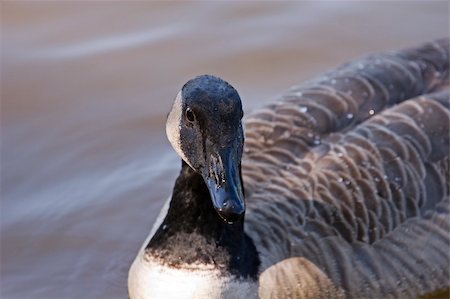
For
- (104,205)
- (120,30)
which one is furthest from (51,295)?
(120,30)

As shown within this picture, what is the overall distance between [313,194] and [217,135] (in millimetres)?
965

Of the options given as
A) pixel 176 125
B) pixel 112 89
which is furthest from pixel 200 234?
pixel 112 89

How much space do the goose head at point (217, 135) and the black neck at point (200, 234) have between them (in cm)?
31

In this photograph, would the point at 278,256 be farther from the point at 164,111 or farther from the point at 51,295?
the point at 164,111

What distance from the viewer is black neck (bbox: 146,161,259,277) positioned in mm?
4480

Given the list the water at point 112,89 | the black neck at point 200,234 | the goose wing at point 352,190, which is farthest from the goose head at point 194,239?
the water at point 112,89

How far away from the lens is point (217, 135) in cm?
405

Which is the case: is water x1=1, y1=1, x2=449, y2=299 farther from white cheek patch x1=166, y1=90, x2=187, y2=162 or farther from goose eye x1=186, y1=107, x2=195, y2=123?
goose eye x1=186, y1=107, x2=195, y2=123

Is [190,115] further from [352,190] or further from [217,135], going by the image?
[352,190]

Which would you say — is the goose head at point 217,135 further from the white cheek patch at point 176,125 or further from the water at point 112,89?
A: the water at point 112,89

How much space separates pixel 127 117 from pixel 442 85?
236 cm

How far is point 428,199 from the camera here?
5.12m

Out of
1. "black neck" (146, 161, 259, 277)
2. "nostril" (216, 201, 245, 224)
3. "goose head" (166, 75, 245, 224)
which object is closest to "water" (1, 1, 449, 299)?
"black neck" (146, 161, 259, 277)

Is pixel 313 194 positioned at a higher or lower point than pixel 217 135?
lower
